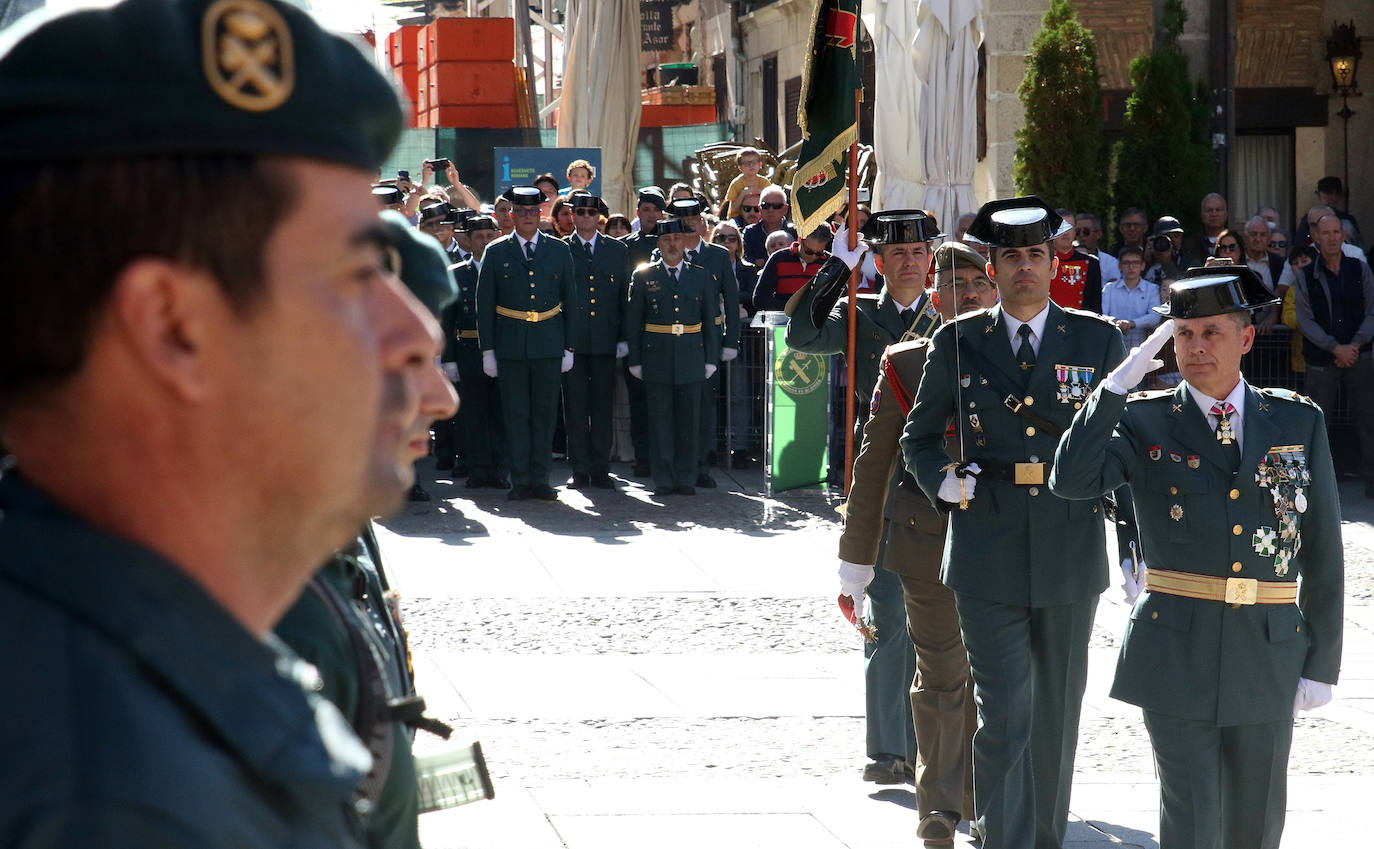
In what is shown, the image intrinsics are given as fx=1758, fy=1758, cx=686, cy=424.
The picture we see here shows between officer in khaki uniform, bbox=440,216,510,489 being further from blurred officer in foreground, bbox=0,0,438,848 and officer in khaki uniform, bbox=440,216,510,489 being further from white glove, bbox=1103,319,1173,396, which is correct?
blurred officer in foreground, bbox=0,0,438,848

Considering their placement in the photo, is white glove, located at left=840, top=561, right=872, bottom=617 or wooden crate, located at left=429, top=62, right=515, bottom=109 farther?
wooden crate, located at left=429, top=62, right=515, bottom=109

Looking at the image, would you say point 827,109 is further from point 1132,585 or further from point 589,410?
point 589,410

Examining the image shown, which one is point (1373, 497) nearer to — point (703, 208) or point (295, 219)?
point (703, 208)

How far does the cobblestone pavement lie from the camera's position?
6.44 m

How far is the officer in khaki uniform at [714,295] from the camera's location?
13406mm

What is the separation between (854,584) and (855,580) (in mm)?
22

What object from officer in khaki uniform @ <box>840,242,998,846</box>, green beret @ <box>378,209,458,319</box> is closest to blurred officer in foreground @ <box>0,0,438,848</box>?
green beret @ <box>378,209,458,319</box>

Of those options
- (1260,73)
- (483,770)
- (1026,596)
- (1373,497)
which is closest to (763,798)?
(1026,596)

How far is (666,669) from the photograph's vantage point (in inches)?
310

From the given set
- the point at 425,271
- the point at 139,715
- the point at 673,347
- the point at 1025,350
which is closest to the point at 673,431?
the point at 673,347

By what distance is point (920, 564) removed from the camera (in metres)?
5.99

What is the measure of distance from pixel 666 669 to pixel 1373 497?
6827mm

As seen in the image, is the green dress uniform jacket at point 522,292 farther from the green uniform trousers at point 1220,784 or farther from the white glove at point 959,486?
the green uniform trousers at point 1220,784

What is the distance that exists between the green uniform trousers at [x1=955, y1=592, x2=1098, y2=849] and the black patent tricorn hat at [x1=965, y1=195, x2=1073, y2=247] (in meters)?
1.12
